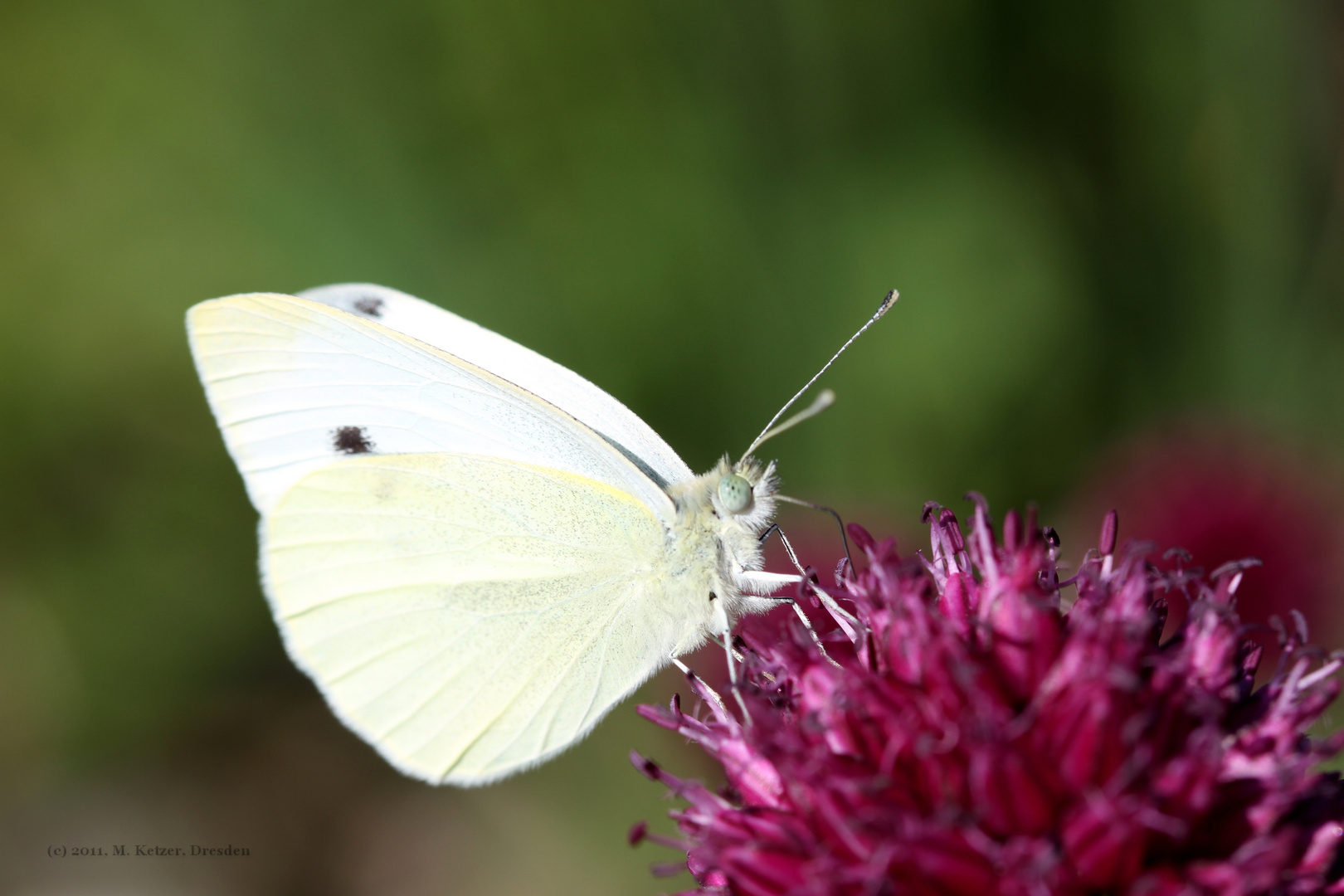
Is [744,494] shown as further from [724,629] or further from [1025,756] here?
[1025,756]

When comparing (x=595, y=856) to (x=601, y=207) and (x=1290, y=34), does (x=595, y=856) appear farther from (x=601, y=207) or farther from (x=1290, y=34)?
(x=1290, y=34)

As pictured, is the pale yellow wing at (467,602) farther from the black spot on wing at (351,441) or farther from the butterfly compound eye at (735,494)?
the butterfly compound eye at (735,494)

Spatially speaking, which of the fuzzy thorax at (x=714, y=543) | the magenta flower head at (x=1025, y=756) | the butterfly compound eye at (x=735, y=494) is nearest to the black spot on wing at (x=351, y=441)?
the fuzzy thorax at (x=714, y=543)

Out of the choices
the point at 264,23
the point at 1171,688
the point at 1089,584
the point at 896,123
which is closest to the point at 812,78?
the point at 896,123

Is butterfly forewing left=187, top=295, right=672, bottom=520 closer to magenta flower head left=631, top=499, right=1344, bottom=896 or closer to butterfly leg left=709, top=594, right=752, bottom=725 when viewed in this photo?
butterfly leg left=709, top=594, right=752, bottom=725

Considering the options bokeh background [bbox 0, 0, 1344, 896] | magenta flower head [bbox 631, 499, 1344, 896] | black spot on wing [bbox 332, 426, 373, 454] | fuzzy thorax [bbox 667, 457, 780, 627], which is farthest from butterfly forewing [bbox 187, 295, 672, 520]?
bokeh background [bbox 0, 0, 1344, 896]

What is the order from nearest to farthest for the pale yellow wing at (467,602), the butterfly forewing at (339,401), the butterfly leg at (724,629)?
the butterfly leg at (724,629) < the pale yellow wing at (467,602) < the butterfly forewing at (339,401)

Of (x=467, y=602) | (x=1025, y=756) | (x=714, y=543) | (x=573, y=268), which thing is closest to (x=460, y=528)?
(x=467, y=602)
